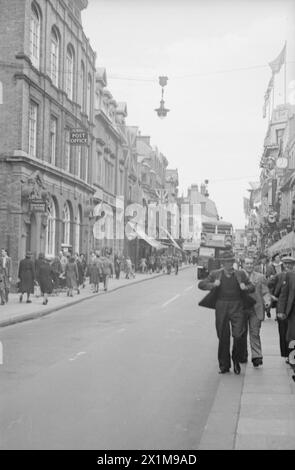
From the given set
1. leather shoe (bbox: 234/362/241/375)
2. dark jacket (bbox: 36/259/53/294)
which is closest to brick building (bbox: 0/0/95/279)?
dark jacket (bbox: 36/259/53/294)

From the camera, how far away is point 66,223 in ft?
108

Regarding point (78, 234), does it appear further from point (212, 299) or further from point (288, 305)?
point (288, 305)

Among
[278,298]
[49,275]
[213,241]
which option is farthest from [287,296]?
[213,241]

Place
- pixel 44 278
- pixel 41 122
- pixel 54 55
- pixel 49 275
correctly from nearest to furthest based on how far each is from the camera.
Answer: pixel 44 278 < pixel 49 275 < pixel 41 122 < pixel 54 55

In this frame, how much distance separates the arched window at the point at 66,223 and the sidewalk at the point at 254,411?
23588 millimetres

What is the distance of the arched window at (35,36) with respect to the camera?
26562 mm

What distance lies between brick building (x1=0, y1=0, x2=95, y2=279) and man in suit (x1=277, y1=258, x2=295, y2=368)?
13.6 m

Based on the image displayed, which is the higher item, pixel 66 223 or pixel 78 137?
pixel 78 137

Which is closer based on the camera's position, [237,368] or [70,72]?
[237,368]

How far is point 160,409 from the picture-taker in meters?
6.93

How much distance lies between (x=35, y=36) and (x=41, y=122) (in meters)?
3.68
